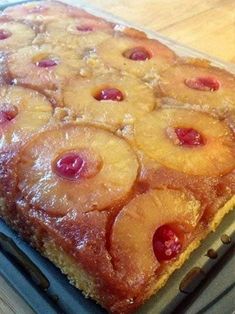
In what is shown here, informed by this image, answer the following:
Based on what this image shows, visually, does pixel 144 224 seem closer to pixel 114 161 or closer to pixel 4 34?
pixel 114 161

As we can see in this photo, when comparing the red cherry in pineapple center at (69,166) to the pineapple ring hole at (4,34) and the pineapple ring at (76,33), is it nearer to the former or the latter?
the pineapple ring at (76,33)

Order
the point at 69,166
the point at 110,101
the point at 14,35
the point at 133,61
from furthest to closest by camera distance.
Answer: the point at 14,35, the point at 133,61, the point at 110,101, the point at 69,166

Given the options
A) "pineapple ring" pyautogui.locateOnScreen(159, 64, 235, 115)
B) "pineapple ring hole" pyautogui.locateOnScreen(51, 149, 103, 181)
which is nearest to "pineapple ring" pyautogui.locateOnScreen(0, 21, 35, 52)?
"pineapple ring" pyautogui.locateOnScreen(159, 64, 235, 115)

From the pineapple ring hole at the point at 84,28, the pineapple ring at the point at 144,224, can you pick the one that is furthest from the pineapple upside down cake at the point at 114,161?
the pineapple ring hole at the point at 84,28

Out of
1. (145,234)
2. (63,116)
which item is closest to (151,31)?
(63,116)

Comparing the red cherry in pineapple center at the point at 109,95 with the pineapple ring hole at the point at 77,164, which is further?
the red cherry in pineapple center at the point at 109,95

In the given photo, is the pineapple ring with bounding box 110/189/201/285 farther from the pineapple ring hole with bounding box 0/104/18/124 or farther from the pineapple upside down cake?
the pineapple ring hole with bounding box 0/104/18/124

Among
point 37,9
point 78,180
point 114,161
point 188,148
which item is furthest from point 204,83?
point 37,9

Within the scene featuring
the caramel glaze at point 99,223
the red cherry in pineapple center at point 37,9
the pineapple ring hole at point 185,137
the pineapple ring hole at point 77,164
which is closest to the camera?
the caramel glaze at point 99,223
